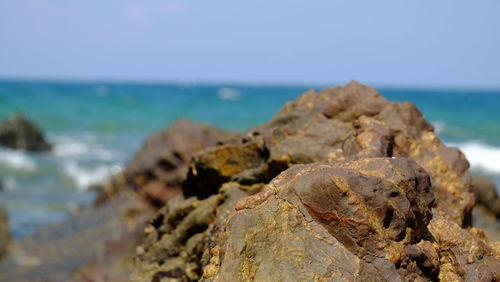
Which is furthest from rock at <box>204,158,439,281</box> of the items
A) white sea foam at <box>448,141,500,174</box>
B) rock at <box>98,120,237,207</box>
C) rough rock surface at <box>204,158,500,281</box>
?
white sea foam at <box>448,141,500,174</box>

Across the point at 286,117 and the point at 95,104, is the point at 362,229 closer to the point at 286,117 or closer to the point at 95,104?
the point at 286,117

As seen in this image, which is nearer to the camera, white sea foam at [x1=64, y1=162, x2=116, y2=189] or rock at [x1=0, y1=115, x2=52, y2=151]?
white sea foam at [x1=64, y1=162, x2=116, y2=189]

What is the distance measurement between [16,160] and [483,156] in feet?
52.9

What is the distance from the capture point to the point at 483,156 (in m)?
22.2

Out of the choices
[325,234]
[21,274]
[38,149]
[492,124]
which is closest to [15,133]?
[38,149]

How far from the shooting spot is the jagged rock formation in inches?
96.0

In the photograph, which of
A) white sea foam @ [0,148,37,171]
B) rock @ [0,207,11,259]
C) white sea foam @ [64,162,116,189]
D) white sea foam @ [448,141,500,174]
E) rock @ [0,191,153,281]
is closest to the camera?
rock @ [0,191,153,281]

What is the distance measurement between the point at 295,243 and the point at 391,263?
1.31 feet

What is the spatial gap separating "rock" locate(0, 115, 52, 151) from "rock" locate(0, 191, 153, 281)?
12806 mm

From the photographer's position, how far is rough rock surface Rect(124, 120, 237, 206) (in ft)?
27.6

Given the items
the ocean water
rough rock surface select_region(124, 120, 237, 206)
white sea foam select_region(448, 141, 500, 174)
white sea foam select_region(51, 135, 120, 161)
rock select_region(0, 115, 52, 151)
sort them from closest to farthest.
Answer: rough rock surface select_region(124, 120, 237, 206) < the ocean water < white sea foam select_region(448, 141, 500, 174) < white sea foam select_region(51, 135, 120, 161) < rock select_region(0, 115, 52, 151)

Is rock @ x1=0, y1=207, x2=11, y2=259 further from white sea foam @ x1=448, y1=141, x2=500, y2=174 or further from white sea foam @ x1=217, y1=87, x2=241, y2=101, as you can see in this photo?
white sea foam @ x1=217, y1=87, x2=241, y2=101

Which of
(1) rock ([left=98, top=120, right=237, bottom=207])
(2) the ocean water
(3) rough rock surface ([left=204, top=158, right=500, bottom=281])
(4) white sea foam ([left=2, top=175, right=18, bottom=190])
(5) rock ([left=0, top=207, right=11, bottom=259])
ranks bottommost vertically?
(2) the ocean water

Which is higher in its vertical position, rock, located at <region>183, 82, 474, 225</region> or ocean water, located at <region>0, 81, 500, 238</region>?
rock, located at <region>183, 82, 474, 225</region>
